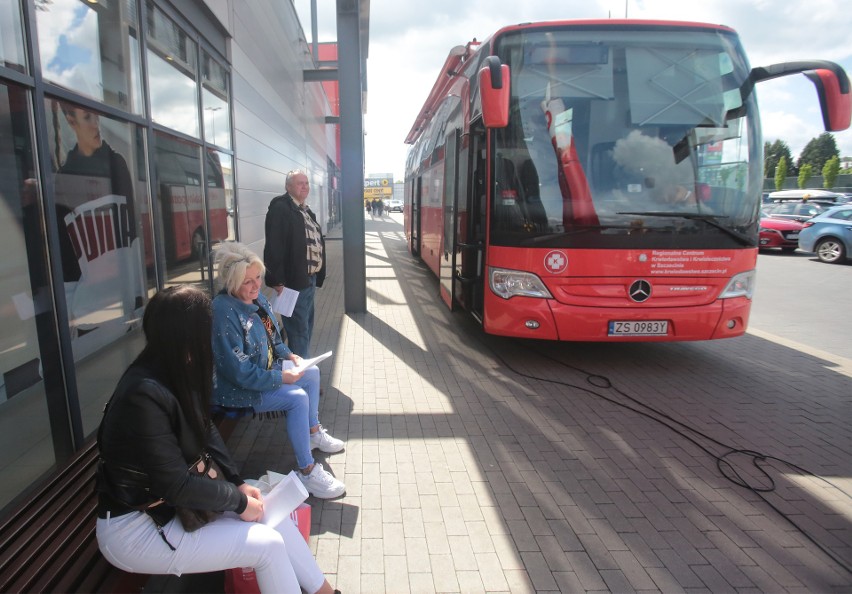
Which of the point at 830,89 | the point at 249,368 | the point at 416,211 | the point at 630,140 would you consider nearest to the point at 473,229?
the point at 630,140

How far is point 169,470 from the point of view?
180 centimetres

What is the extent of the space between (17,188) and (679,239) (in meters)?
4.89

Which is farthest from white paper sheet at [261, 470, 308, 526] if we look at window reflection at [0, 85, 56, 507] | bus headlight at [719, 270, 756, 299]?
bus headlight at [719, 270, 756, 299]

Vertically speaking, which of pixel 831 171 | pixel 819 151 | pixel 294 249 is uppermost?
pixel 819 151

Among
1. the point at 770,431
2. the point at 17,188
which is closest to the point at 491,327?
the point at 770,431

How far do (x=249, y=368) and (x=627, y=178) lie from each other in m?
3.71

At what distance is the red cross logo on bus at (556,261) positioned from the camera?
4785 mm

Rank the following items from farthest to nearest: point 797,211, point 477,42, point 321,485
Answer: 1. point 797,211
2. point 477,42
3. point 321,485

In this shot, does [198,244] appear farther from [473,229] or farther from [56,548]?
[56,548]

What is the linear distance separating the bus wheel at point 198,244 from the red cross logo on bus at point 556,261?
12.5ft

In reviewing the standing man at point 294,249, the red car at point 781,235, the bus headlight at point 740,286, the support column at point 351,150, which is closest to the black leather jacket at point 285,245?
the standing man at point 294,249

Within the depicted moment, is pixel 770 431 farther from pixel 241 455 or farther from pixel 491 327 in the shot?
pixel 241 455

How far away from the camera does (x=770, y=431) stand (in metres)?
4.07

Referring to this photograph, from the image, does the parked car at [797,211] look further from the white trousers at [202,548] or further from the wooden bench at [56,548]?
the wooden bench at [56,548]
